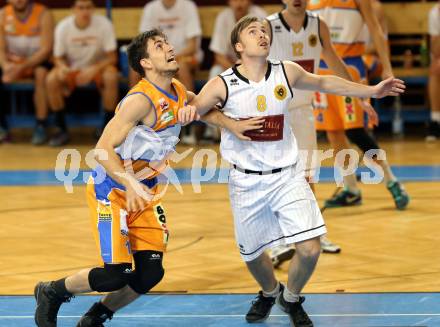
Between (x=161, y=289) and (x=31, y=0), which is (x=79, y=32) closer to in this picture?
(x=31, y=0)

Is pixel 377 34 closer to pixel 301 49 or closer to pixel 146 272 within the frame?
pixel 301 49

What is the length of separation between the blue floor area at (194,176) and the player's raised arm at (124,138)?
5005 millimetres

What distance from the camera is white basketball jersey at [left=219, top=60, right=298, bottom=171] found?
19.1 ft

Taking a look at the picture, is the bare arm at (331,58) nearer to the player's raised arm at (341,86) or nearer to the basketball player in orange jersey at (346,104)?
the player's raised arm at (341,86)

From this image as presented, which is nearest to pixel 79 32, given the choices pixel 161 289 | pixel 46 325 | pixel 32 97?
pixel 32 97

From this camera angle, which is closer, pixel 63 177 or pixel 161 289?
pixel 161 289

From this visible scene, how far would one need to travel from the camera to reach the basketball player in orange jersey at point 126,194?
5.48 m

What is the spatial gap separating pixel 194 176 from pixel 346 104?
7.99 ft

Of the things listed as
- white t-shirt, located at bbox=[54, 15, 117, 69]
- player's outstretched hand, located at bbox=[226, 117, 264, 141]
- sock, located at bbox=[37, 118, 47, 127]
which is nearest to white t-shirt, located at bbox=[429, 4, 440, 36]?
white t-shirt, located at bbox=[54, 15, 117, 69]

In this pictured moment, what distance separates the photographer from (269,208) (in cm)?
582

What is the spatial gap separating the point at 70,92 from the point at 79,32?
0.79 meters

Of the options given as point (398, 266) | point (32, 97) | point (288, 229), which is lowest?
point (32, 97)

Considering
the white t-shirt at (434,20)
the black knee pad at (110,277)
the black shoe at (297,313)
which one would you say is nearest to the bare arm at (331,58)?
the black shoe at (297,313)

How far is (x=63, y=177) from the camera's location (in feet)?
35.9
